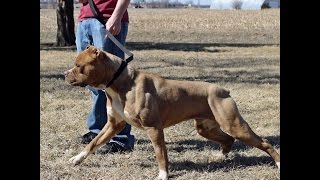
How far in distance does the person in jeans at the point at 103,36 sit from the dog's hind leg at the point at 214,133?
78cm

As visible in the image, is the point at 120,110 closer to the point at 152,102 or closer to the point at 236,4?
the point at 152,102

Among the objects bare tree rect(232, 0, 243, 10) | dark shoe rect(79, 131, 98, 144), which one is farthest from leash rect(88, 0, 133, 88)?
bare tree rect(232, 0, 243, 10)

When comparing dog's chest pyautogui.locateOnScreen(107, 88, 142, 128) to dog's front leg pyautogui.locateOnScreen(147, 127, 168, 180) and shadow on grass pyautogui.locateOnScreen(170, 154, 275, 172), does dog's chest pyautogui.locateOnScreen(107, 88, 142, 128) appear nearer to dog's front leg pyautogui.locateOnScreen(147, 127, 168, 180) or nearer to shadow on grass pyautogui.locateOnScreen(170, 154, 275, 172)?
dog's front leg pyautogui.locateOnScreen(147, 127, 168, 180)

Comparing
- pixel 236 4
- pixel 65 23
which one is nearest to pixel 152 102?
pixel 65 23

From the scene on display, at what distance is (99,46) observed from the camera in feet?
18.5

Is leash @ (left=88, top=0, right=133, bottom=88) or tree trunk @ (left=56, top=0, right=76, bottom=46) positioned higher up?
leash @ (left=88, top=0, right=133, bottom=88)

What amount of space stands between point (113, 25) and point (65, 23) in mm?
17780

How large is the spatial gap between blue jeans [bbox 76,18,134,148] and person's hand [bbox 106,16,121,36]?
16 cm

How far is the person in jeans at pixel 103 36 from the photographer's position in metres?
5.44

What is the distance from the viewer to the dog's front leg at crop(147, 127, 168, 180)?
4957 mm

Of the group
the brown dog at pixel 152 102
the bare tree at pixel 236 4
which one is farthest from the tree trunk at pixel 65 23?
the bare tree at pixel 236 4
